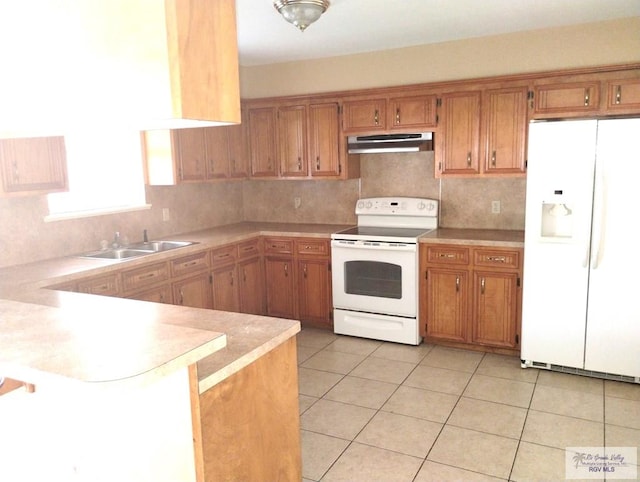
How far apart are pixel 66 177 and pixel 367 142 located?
242 cm

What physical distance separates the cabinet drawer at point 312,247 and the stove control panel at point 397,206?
20.4 inches

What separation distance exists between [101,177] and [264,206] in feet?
6.07

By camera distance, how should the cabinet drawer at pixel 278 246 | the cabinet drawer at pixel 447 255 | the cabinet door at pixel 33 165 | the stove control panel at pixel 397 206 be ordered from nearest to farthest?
the cabinet door at pixel 33 165 → the cabinet drawer at pixel 447 255 → the stove control panel at pixel 397 206 → the cabinet drawer at pixel 278 246

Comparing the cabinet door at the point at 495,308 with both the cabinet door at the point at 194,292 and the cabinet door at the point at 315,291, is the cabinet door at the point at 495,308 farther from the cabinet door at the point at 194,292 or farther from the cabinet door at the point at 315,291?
the cabinet door at the point at 194,292

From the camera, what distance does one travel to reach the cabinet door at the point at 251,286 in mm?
4656

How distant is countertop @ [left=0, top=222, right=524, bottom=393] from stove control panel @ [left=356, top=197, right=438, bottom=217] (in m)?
2.70

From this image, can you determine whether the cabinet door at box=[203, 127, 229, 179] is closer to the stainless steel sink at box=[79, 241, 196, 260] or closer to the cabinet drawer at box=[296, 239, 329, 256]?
the stainless steel sink at box=[79, 241, 196, 260]

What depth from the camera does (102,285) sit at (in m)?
3.31

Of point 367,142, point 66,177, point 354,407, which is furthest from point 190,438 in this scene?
point 367,142

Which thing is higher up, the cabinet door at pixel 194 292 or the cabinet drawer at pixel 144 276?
the cabinet drawer at pixel 144 276

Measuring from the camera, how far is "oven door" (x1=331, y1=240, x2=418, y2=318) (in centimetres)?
420

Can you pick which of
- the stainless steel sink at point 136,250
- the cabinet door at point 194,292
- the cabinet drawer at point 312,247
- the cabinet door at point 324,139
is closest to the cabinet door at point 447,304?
the cabinet drawer at point 312,247

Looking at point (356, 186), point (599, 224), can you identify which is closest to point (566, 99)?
point (599, 224)

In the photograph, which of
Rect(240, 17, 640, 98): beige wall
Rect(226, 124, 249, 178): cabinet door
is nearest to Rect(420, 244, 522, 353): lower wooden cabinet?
Rect(240, 17, 640, 98): beige wall
